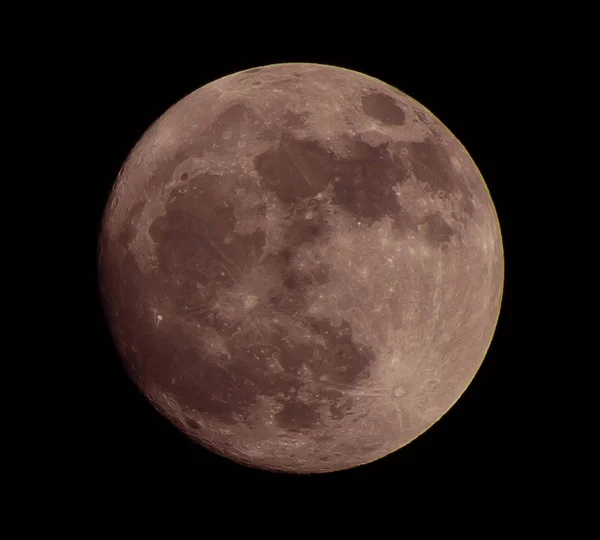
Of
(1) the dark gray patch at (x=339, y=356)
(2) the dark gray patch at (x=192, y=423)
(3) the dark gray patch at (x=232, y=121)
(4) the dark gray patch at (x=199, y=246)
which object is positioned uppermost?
(3) the dark gray patch at (x=232, y=121)

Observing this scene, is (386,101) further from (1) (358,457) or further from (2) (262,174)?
(1) (358,457)

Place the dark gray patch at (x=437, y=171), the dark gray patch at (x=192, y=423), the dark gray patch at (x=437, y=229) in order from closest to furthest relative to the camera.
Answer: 1. the dark gray patch at (x=437, y=229)
2. the dark gray patch at (x=437, y=171)
3. the dark gray patch at (x=192, y=423)

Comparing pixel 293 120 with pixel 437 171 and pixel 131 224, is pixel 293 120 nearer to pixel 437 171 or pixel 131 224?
pixel 437 171

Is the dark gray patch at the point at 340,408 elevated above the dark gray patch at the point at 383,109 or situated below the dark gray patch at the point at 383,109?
below

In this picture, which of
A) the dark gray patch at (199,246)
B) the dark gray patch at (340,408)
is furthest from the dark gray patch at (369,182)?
the dark gray patch at (340,408)

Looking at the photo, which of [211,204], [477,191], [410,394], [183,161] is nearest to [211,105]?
[183,161]

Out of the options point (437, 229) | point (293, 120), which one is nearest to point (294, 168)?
point (293, 120)

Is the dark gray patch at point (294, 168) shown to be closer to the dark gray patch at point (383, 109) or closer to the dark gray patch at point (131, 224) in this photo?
the dark gray patch at point (383, 109)
